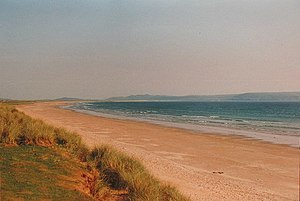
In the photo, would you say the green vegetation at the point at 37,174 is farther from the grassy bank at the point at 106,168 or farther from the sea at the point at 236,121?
the sea at the point at 236,121

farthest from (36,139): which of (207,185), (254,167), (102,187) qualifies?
(254,167)

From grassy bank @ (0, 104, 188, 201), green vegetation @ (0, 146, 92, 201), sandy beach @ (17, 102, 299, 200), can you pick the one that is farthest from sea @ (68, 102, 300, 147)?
green vegetation @ (0, 146, 92, 201)

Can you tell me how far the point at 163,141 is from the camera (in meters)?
20.4

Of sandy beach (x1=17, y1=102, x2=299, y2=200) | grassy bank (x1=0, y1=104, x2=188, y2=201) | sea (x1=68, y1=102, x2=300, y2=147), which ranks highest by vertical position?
grassy bank (x1=0, y1=104, x2=188, y2=201)

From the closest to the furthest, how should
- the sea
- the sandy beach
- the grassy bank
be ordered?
the grassy bank → the sandy beach → the sea

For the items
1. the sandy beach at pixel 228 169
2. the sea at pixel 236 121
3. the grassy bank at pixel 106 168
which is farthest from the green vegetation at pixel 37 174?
the sea at pixel 236 121

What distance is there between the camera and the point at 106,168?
9562 millimetres

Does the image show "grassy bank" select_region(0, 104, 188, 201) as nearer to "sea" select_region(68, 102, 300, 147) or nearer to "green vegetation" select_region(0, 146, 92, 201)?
"green vegetation" select_region(0, 146, 92, 201)

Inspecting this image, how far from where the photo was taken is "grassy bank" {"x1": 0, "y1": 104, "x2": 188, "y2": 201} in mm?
7520

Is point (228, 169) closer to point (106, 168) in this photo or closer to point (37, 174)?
point (106, 168)

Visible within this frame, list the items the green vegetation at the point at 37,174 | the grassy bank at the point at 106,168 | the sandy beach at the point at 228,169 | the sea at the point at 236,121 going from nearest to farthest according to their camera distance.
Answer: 1. the green vegetation at the point at 37,174
2. the grassy bank at the point at 106,168
3. the sandy beach at the point at 228,169
4. the sea at the point at 236,121

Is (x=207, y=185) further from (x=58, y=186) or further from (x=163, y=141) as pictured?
(x=163, y=141)

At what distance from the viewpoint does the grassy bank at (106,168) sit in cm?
752

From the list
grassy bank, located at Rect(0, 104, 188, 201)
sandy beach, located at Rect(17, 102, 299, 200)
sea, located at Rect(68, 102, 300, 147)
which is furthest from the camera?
sea, located at Rect(68, 102, 300, 147)
